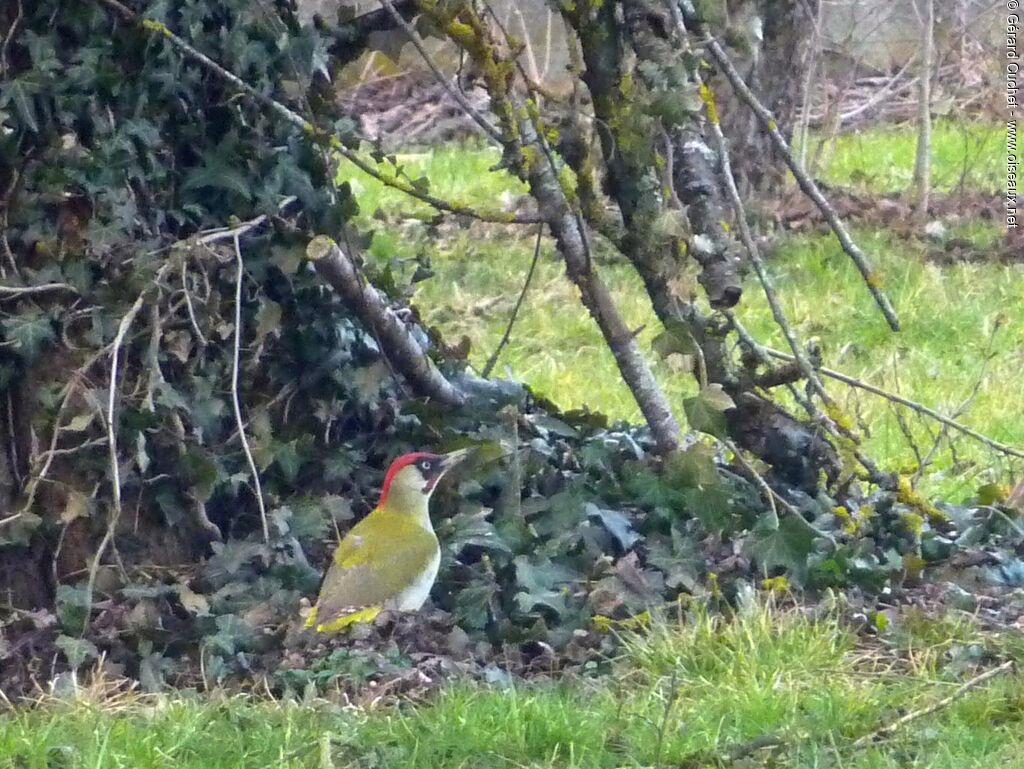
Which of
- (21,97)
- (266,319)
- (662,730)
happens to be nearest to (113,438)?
(266,319)

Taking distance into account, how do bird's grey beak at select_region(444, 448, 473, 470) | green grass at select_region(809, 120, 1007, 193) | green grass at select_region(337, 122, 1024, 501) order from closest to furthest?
bird's grey beak at select_region(444, 448, 473, 470)
green grass at select_region(337, 122, 1024, 501)
green grass at select_region(809, 120, 1007, 193)

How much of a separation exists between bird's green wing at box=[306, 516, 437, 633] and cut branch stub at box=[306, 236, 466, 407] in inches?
Result: 24.0

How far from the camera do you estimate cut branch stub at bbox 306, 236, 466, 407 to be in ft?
14.6

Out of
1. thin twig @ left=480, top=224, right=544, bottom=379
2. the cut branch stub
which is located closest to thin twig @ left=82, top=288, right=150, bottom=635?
the cut branch stub

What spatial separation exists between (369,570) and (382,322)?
2.64 feet

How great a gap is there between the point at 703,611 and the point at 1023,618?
2.78 feet

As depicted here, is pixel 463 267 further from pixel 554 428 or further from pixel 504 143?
pixel 504 143

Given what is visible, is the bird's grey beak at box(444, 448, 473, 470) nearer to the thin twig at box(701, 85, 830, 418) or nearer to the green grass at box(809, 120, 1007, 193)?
the thin twig at box(701, 85, 830, 418)

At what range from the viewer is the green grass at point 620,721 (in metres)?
3.32

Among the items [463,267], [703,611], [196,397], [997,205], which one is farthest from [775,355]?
[997,205]

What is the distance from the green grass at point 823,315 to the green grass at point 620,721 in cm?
178

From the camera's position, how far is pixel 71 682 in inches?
155

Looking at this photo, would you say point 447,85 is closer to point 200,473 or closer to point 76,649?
point 200,473

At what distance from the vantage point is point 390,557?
4281mm
